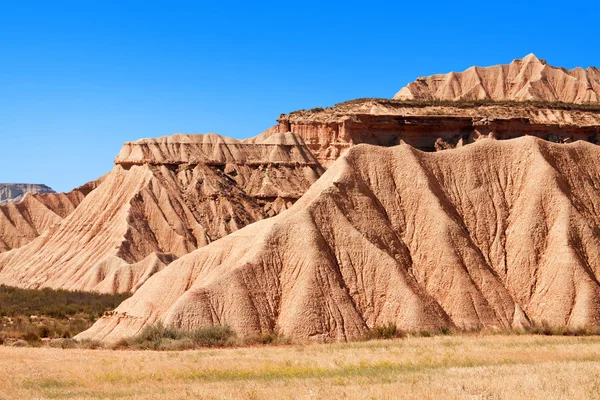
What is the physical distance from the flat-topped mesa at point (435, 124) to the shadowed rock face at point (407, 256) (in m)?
48.9

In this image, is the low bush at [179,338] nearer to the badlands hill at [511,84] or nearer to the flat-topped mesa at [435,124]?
the flat-topped mesa at [435,124]

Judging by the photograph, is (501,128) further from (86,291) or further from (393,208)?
(393,208)

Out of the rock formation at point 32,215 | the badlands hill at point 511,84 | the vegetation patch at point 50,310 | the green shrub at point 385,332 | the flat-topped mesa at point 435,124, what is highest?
the badlands hill at point 511,84

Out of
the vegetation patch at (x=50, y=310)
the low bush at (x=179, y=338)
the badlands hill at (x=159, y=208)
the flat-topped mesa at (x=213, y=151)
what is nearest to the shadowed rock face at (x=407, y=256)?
the low bush at (x=179, y=338)

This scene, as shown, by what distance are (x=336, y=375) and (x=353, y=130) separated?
78971 mm

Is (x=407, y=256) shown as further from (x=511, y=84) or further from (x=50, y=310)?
(x=511, y=84)

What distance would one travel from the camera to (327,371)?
29359 millimetres

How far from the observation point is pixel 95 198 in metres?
104

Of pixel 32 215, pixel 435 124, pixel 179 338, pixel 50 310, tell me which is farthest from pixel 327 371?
pixel 32 215

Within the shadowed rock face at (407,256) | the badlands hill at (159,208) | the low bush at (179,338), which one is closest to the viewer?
the low bush at (179,338)

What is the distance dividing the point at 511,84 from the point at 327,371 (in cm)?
12942

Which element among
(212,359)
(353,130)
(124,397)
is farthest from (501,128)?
(124,397)

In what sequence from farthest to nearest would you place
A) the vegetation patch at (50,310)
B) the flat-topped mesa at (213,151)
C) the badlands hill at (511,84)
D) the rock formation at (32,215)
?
the badlands hill at (511,84)
the rock formation at (32,215)
the flat-topped mesa at (213,151)
the vegetation patch at (50,310)

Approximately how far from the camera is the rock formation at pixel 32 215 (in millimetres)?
120188
